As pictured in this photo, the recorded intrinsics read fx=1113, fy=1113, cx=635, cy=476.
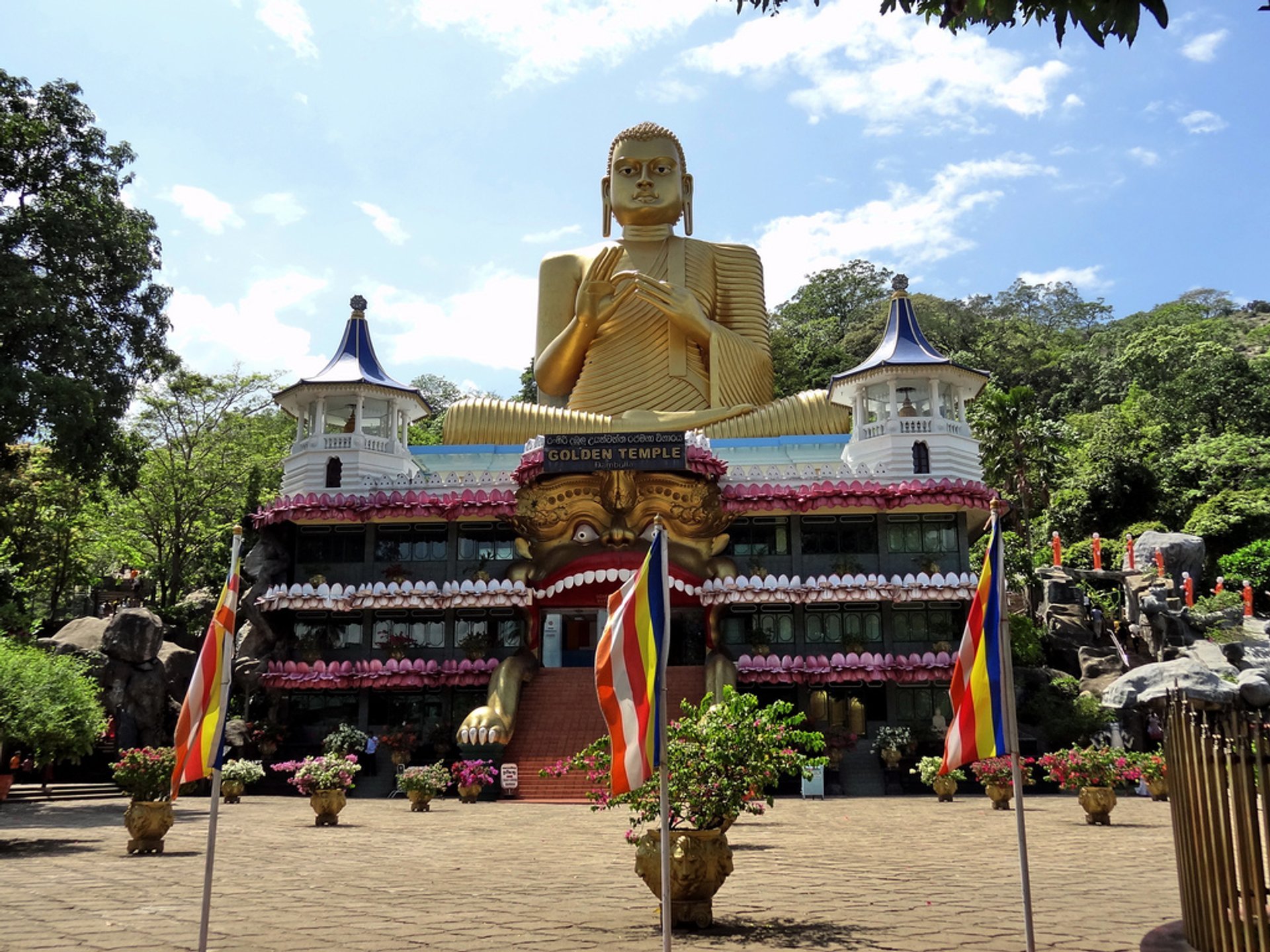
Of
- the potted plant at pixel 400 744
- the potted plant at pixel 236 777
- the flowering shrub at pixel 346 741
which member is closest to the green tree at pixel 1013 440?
the potted plant at pixel 400 744

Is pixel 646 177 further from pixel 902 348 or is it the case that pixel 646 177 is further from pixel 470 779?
pixel 470 779

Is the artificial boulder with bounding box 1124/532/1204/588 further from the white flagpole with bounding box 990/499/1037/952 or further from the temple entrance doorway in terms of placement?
the white flagpole with bounding box 990/499/1037/952

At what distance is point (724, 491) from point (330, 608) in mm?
11156

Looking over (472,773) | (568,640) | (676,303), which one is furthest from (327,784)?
(676,303)

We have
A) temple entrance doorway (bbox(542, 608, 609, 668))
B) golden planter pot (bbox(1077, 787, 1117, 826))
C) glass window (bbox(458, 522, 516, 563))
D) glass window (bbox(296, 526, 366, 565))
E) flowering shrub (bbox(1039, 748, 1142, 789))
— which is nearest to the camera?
golden planter pot (bbox(1077, 787, 1117, 826))

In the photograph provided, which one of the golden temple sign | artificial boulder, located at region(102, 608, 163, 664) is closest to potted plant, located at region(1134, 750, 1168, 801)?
the golden temple sign

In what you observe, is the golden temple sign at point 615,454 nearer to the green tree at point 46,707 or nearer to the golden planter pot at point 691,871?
the green tree at point 46,707

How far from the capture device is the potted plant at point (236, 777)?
931 inches

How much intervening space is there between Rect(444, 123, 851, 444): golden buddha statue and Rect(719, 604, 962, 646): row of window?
576 cm

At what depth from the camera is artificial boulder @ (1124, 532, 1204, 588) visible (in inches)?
1575

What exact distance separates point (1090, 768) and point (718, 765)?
436 inches

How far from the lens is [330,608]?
99.2ft

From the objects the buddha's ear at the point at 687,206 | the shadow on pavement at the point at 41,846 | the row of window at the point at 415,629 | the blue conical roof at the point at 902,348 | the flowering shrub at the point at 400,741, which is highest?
the buddha's ear at the point at 687,206

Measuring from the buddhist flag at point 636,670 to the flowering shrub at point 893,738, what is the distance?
19.9 m
